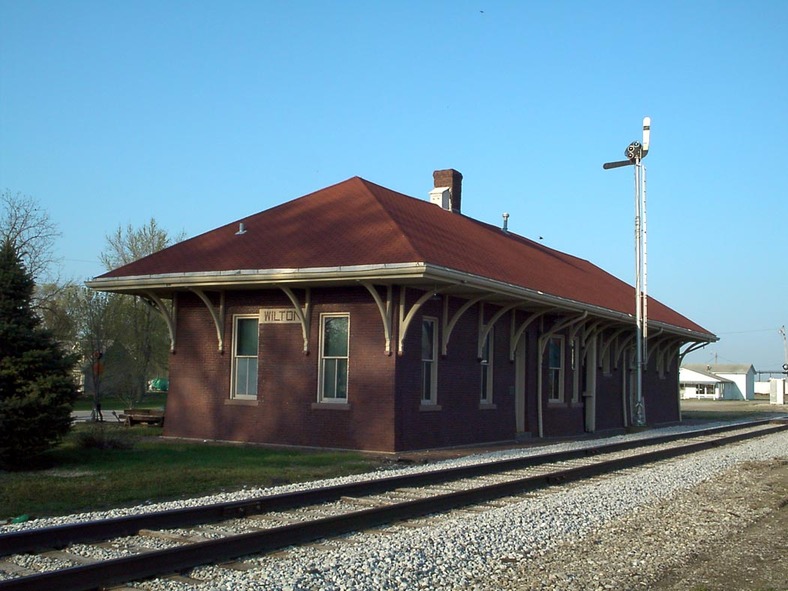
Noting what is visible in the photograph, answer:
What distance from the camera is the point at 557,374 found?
24.3 metres

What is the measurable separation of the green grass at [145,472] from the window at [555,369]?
845 centimetres

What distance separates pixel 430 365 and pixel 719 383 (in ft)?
332

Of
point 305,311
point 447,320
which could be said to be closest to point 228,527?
point 305,311

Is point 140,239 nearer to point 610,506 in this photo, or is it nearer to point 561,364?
point 561,364

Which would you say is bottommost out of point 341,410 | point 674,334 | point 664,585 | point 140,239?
point 664,585

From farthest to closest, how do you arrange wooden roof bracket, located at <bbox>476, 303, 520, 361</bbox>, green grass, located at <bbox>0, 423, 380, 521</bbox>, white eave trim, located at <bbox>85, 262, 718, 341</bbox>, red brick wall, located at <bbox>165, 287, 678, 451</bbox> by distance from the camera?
wooden roof bracket, located at <bbox>476, 303, 520, 361</bbox> < red brick wall, located at <bbox>165, 287, 678, 451</bbox> < white eave trim, located at <bbox>85, 262, 718, 341</bbox> < green grass, located at <bbox>0, 423, 380, 521</bbox>

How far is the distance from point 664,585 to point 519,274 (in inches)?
586

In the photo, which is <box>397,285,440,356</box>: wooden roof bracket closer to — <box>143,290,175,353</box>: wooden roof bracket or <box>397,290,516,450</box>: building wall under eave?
<box>397,290,516,450</box>: building wall under eave

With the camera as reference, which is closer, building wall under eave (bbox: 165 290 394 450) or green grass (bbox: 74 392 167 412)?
building wall under eave (bbox: 165 290 394 450)

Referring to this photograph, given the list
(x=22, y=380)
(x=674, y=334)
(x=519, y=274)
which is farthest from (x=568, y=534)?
(x=674, y=334)

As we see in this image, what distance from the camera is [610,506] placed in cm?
1086

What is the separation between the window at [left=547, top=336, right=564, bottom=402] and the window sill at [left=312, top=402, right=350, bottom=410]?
7.72m

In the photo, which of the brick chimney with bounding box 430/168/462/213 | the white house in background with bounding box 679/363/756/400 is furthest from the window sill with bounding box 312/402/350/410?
the white house in background with bounding box 679/363/756/400

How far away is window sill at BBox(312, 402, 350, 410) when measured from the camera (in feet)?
58.3
